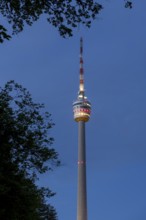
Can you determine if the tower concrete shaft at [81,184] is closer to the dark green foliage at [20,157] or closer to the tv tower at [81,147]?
the tv tower at [81,147]

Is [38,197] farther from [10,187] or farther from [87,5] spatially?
[87,5]

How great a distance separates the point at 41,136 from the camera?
28969 mm

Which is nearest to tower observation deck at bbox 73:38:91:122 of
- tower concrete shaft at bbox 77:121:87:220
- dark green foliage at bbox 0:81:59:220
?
tower concrete shaft at bbox 77:121:87:220

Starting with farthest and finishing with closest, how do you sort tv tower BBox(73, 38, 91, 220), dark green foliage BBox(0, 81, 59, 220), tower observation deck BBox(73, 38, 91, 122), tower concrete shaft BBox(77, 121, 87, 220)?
tower observation deck BBox(73, 38, 91, 122) → tv tower BBox(73, 38, 91, 220) → tower concrete shaft BBox(77, 121, 87, 220) → dark green foliage BBox(0, 81, 59, 220)

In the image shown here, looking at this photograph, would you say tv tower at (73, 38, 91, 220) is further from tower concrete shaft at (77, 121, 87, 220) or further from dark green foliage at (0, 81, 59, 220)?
dark green foliage at (0, 81, 59, 220)

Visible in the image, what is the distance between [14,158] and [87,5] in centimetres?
1769

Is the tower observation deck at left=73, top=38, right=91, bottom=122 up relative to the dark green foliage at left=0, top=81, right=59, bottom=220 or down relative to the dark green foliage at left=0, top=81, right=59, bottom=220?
up

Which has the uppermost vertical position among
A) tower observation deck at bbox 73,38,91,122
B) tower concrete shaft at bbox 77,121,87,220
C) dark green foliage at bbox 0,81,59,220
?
tower observation deck at bbox 73,38,91,122

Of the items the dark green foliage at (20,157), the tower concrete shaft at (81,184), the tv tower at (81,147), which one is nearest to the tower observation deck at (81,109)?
the tv tower at (81,147)

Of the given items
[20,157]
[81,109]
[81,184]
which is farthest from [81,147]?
[20,157]

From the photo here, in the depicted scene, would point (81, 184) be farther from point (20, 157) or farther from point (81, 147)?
point (20, 157)

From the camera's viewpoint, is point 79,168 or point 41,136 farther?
point 79,168

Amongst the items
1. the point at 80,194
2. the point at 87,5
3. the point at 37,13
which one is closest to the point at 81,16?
the point at 87,5

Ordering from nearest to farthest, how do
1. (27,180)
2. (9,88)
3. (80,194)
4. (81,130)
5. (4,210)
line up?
(4,210)
(27,180)
(9,88)
(80,194)
(81,130)
